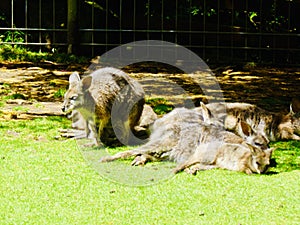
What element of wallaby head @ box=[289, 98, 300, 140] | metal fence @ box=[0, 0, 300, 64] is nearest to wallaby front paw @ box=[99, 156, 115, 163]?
wallaby head @ box=[289, 98, 300, 140]

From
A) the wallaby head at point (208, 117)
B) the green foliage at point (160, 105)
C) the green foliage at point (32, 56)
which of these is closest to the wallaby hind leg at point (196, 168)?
the wallaby head at point (208, 117)

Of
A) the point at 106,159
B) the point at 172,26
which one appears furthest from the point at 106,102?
the point at 172,26

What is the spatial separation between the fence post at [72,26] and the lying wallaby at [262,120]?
671cm

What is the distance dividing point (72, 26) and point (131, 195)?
29.9 ft

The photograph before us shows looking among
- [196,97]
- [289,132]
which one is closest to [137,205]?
[289,132]

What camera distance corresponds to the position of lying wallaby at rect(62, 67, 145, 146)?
284 inches

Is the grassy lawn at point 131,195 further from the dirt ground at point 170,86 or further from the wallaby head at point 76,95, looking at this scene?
the dirt ground at point 170,86

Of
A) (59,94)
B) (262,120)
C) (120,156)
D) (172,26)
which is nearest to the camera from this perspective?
(120,156)

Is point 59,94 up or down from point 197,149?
up

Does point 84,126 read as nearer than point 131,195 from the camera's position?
No

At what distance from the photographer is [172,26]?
15250 mm

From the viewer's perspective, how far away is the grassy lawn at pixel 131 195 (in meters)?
5.20

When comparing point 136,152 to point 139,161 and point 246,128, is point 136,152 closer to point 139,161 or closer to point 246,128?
point 139,161

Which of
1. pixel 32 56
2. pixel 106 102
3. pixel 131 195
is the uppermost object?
pixel 32 56
